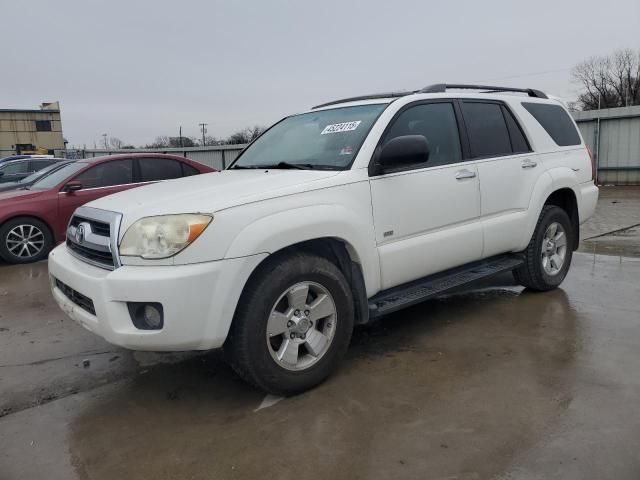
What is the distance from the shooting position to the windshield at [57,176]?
775 centimetres

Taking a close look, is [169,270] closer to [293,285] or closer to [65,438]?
[293,285]

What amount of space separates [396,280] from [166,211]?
5.35ft

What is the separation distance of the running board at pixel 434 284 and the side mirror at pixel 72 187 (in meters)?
5.58

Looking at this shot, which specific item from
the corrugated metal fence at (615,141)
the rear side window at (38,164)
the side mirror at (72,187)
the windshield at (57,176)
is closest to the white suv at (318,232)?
the side mirror at (72,187)

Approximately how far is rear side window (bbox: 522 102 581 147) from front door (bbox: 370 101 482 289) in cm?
124

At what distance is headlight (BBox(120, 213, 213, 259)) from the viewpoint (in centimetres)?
278

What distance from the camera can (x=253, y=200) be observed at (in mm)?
2969

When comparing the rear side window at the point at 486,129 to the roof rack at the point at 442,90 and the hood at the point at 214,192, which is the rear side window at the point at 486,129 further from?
the hood at the point at 214,192

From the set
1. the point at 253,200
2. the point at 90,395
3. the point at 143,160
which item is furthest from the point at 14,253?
the point at 253,200

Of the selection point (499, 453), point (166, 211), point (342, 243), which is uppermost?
point (166, 211)

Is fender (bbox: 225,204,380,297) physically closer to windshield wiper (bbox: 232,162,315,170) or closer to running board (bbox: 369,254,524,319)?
running board (bbox: 369,254,524,319)

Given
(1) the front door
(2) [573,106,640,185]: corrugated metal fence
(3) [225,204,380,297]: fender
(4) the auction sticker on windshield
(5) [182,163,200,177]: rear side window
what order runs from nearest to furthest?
(3) [225,204,380,297]: fender < (1) the front door < (4) the auction sticker on windshield < (5) [182,163,200,177]: rear side window < (2) [573,106,640,185]: corrugated metal fence

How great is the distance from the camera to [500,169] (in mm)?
4395

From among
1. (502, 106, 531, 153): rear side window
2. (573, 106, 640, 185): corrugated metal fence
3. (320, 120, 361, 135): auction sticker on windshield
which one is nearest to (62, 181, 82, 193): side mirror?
(320, 120, 361, 135): auction sticker on windshield
